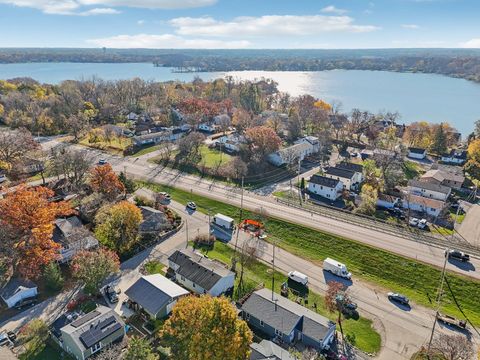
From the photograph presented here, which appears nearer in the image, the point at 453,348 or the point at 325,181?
the point at 453,348

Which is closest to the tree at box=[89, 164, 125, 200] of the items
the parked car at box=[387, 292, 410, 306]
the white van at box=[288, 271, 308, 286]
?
the white van at box=[288, 271, 308, 286]

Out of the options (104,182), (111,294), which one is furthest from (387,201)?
(104,182)

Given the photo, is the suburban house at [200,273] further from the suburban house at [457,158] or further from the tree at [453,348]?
the suburban house at [457,158]

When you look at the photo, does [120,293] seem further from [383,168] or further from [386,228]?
[383,168]

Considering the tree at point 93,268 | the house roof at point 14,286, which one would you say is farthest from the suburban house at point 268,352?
the house roof at point 14,286

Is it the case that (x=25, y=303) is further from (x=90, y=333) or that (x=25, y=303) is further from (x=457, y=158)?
(x=457, y=158)

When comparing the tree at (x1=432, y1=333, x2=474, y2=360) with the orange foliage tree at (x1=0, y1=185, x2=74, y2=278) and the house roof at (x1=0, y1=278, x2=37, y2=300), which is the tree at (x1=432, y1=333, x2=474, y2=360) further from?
the house roof at (x1=0, y1=278, x2=37, y2=300)
